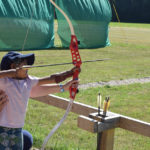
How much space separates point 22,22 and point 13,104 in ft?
33.3

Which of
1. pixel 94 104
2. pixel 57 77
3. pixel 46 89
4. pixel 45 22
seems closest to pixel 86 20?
pixel 45 22

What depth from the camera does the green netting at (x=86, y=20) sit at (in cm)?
1312

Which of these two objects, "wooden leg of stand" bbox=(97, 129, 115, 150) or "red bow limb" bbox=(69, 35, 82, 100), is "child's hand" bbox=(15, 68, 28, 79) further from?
"wooden leg of stand" bbox=(97, 129, 115, 150)

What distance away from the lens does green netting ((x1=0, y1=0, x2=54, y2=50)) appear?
11.8 meters

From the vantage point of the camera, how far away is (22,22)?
12.0 meters

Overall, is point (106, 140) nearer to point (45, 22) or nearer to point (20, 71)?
point (20, 71)

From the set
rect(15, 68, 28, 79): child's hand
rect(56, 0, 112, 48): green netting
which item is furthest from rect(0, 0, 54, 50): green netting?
rect(15, 68, 28, 79): child's hand

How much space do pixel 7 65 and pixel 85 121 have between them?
71 cm

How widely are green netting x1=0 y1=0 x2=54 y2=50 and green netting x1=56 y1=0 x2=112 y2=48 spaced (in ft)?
2.67

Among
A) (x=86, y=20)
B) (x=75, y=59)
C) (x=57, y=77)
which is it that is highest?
(x=75, y=59)

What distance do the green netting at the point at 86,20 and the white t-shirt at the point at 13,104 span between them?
11.0 m

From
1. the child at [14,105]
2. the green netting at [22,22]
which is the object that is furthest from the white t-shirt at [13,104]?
the green netting at [22,22]

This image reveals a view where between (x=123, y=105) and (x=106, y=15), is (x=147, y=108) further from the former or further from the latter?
(x=106, y=15)

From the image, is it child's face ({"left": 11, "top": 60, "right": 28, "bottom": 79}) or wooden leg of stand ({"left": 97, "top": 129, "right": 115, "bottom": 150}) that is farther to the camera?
wooden leg of stand ({"left": 97, "top": 129, "right": 115, "bottom": 150})
